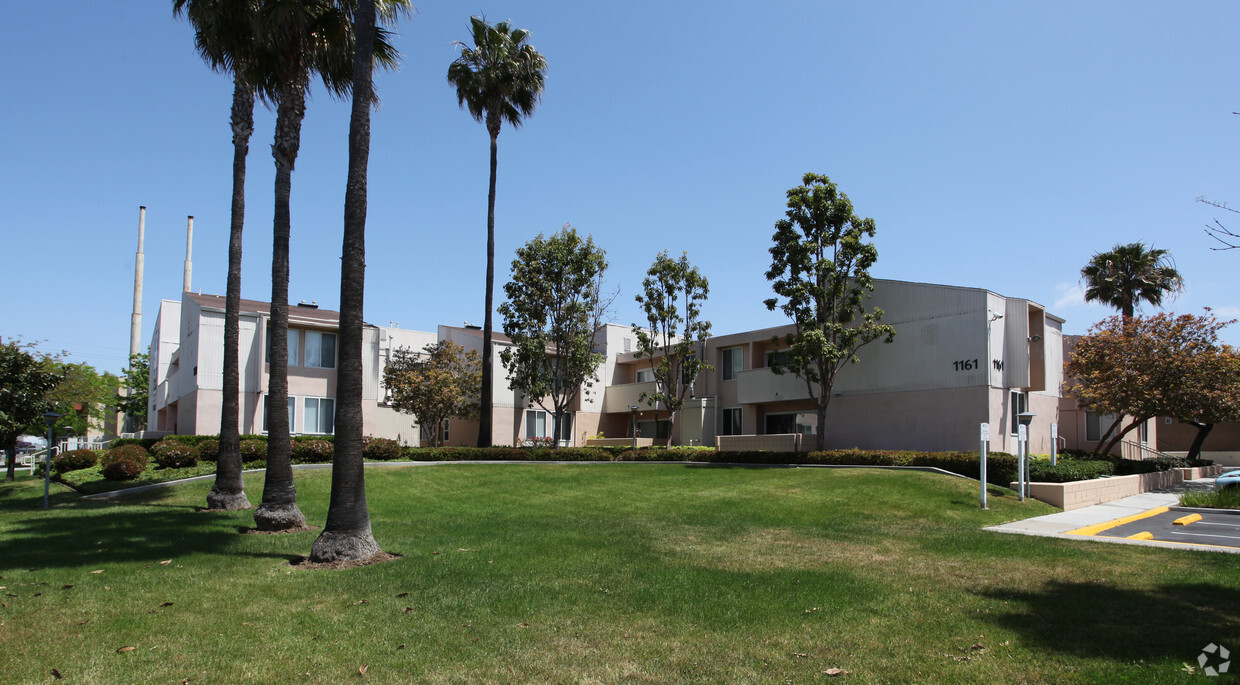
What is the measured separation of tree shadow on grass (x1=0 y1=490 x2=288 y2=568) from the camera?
10922 millimetres

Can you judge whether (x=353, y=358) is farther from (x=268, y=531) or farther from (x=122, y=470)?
(x=122, y=470)

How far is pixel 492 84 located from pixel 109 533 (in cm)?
2396

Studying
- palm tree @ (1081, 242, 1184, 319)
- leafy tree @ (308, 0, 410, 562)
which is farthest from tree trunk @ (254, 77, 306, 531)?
palm tree @ (1081, 242, 1184, 319)

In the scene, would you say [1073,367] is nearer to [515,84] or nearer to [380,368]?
[515,84]

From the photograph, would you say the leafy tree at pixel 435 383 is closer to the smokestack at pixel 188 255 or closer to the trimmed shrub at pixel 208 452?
the trimmed shrub at pixel 208 452

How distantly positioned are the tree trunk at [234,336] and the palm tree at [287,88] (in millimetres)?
1965

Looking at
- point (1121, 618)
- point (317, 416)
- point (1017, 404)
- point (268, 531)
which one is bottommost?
point (268, 531)

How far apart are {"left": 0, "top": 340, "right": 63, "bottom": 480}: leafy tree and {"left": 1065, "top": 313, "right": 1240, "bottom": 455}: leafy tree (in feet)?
111

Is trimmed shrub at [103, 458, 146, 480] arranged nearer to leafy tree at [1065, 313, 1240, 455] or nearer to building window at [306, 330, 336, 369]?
building window at [306, 330, 336, 369]

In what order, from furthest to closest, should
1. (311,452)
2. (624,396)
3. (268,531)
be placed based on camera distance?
(624,396) → (311,452) → (268,531)

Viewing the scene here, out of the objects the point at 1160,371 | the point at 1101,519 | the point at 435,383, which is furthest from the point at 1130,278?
the point at 435,383

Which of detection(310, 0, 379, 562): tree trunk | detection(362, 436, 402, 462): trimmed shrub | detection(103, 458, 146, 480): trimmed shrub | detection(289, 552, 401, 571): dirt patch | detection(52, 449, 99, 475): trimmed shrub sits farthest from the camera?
detection(362, 436, 402, 462): trimmed shrub

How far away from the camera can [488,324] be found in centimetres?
3102

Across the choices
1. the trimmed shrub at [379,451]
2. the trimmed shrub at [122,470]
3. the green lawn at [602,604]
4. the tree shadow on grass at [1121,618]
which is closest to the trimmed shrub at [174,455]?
the trimmed shrub at [122,470]
